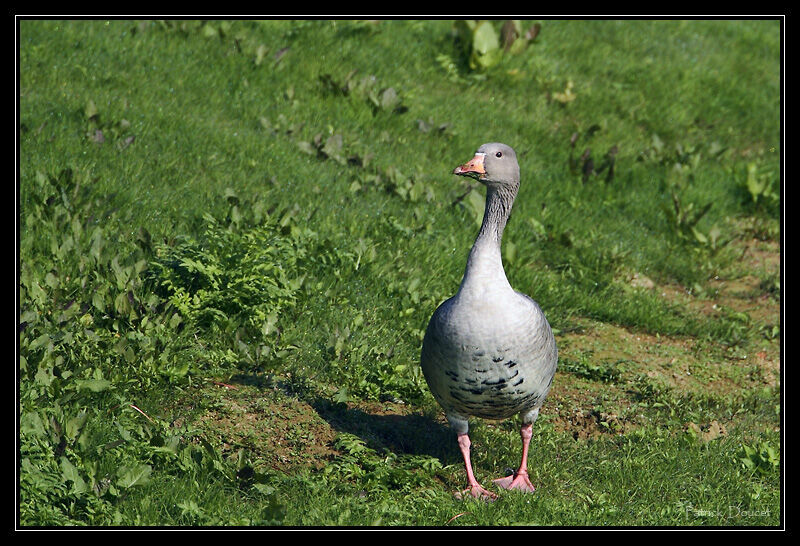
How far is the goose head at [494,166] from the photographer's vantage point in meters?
5.16

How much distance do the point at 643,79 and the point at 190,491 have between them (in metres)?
9.23

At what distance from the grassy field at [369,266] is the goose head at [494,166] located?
1858 mm

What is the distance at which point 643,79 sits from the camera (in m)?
11.9

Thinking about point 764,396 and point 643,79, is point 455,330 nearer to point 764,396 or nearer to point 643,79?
point 764,396

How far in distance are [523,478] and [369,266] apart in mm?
2613

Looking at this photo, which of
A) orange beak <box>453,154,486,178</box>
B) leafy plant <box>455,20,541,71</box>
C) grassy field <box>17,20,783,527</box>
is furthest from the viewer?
leafy plant <box>455,20,541,71</box>

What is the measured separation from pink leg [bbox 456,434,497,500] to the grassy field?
0.15 m

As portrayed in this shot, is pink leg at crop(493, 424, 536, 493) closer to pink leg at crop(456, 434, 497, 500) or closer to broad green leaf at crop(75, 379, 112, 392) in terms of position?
pink leg at crop(456, 434, 497, 500)

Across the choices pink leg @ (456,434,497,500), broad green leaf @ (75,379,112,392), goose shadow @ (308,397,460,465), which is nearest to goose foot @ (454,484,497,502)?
pink leg @ (456,434,497,500)

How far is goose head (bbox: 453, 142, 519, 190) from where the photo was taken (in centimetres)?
516

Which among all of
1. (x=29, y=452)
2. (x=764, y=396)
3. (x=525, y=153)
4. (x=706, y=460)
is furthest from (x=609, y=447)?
(x=525, y=153)

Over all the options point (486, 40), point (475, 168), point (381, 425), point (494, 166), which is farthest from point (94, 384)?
point (486, 40)

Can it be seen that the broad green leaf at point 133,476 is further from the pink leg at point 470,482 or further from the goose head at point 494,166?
the goose head at point 494,166

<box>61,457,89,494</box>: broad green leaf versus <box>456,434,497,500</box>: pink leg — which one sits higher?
<box>61,457,89,494</box>: broad green leaf
